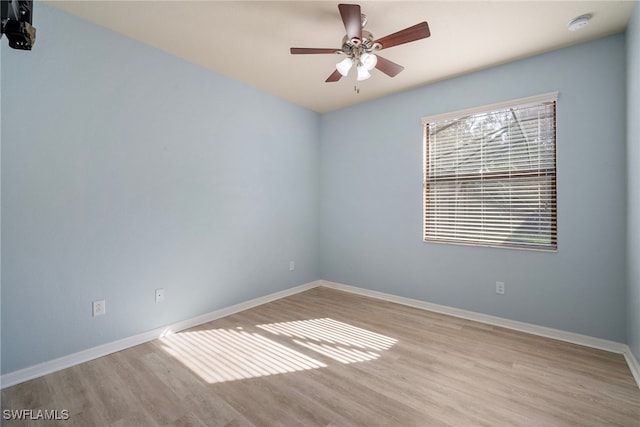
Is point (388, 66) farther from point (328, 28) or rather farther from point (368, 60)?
point (328, 28)

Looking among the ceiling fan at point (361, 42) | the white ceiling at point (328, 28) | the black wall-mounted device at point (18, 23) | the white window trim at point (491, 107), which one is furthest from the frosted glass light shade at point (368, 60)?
the black wall-mounted device at point (18, 23)

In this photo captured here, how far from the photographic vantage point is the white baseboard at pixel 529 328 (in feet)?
7.21

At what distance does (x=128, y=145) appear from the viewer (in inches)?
93.7

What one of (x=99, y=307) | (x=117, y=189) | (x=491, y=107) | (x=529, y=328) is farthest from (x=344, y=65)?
(x=529, y=328)

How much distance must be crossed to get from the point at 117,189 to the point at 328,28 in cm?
216

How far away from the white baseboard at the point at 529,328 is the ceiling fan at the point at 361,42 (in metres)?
2.52

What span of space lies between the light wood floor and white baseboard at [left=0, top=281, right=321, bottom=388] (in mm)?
62

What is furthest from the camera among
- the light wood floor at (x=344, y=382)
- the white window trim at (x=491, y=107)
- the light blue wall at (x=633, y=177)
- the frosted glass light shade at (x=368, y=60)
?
the white window trim at (x=491, y=107)

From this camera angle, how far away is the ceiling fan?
179 cm

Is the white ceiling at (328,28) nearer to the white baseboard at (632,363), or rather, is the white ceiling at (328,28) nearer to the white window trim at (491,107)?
the white window trim at (491,107)

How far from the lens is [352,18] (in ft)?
5.90

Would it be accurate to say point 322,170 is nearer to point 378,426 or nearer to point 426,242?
point 426,242

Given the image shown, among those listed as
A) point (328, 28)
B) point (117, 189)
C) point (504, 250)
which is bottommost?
point (504, 250)

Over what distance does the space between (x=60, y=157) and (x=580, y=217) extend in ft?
13.8
